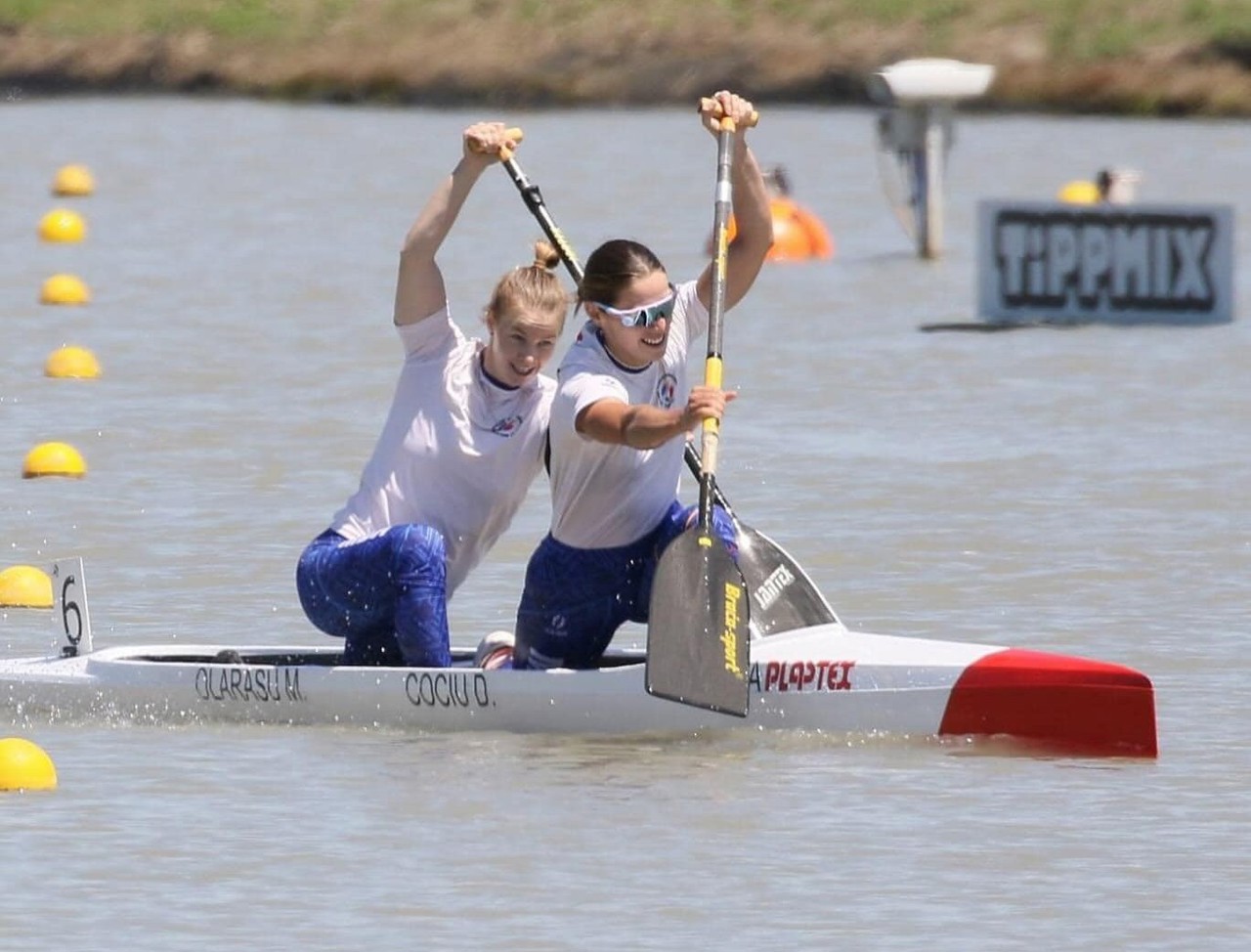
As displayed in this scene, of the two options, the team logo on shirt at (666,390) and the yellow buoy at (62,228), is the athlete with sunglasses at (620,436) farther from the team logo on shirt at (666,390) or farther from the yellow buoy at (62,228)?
the yellow buoy at (62,228)

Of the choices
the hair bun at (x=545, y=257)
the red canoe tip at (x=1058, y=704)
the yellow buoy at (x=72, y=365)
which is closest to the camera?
the red canoe tip at (x=1058, y=704)

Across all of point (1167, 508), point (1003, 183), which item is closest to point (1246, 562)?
point (1167, 508)

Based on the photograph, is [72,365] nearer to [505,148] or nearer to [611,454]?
[505,148]

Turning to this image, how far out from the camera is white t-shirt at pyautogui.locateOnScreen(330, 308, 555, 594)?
8953 mm

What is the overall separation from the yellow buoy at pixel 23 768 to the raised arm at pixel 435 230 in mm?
1494

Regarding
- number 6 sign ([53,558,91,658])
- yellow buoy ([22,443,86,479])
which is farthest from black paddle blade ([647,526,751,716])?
yellow buoy ([22,443,86,479])

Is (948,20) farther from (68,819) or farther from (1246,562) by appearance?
(68,819)

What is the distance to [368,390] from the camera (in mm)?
16656

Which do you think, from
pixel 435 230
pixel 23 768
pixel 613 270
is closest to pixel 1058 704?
pixel 613 270

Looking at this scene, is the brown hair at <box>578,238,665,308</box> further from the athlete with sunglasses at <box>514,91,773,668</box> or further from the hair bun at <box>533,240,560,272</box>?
the hair bun at <box>533,240,560,272</box>

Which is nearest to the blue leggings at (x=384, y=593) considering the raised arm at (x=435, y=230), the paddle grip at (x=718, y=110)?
the raised arm at (x=435, y=230)

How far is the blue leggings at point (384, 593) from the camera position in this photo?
29.0 ft

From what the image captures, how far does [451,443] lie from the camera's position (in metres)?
8.93

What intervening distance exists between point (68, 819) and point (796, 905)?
188 centimetres
